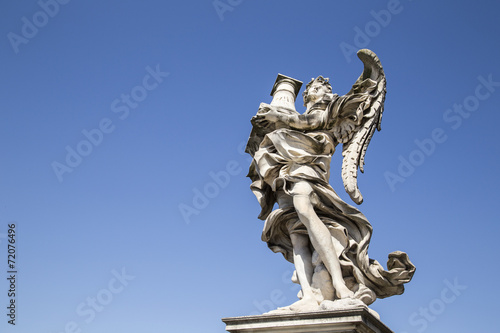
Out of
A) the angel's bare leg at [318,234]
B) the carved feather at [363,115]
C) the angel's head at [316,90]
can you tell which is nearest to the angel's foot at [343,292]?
the angel's bare leg at [318,234]

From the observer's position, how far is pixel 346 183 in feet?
19.0

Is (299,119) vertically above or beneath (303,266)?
above

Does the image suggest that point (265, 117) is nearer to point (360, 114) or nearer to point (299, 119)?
point (299, 119)

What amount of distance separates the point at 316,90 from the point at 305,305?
324 cm

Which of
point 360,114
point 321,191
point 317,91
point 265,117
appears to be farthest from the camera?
point 317,91

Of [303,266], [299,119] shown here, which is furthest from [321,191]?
[299,119]

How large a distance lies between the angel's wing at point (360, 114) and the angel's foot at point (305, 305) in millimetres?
1627

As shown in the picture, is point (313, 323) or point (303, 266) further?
point (303, 266)

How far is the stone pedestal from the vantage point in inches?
177

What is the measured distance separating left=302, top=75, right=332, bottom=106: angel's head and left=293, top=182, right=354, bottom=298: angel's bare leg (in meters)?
1.72

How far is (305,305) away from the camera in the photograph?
501 centimetres

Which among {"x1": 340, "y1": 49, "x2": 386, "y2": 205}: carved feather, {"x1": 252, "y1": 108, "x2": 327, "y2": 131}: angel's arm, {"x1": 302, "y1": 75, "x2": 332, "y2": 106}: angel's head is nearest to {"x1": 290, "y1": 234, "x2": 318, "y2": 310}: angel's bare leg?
{"x1": 340, "y1": 49, "x2": 386, "y2": 205}: carved feather

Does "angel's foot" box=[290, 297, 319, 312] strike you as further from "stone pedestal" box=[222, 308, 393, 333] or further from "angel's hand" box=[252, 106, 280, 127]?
"angel's hand" box=[252, 106, 280, 127]

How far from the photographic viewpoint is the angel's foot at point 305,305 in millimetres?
4914
